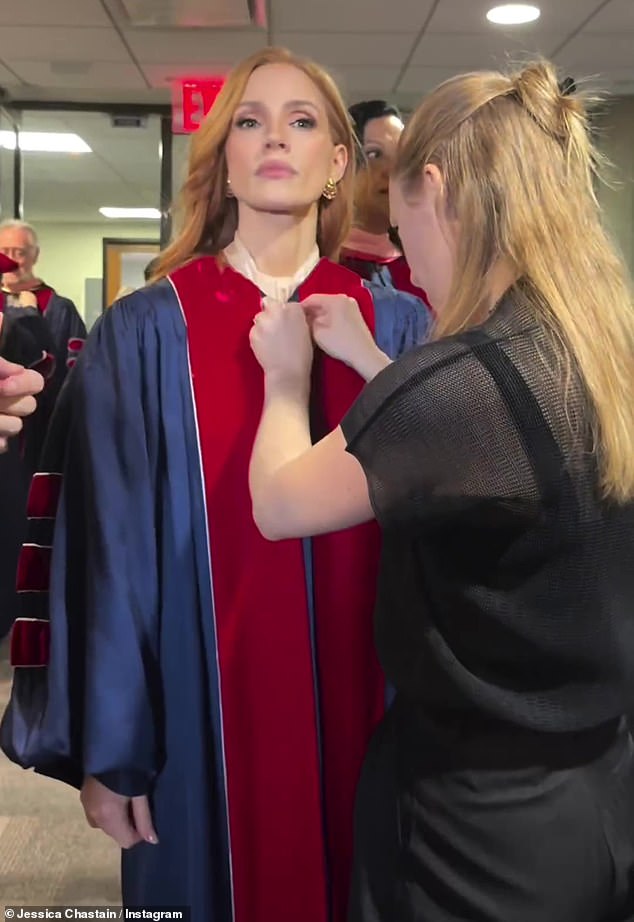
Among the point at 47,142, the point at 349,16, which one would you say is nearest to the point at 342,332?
the point at 349,16

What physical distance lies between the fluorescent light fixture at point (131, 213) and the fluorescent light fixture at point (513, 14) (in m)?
6.08

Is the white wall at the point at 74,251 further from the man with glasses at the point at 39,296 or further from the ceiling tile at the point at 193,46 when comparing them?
the man with glasses at the point at 39,296

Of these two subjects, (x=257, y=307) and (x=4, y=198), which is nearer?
(x=257, y=307)

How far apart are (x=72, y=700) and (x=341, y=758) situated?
37cm

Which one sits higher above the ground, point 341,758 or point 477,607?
point 477,607

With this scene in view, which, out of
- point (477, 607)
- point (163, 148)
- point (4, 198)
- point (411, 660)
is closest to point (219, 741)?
point (411, 660)

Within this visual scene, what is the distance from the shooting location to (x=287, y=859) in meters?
1.32

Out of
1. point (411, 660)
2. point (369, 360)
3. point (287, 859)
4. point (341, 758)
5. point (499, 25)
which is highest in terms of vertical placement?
point (499, 25)

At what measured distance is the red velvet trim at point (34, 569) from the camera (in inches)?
51.9

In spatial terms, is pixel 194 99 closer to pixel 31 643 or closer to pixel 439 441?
pixel 31 643

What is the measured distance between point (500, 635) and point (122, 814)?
0.66 metres

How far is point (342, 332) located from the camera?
1.28m

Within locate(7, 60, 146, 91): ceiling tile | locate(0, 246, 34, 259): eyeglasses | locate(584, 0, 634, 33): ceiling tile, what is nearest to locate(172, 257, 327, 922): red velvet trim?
locate(0, 246, 34, 259): eyeglasses

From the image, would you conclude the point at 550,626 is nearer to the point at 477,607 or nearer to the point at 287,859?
the point at 477,607
